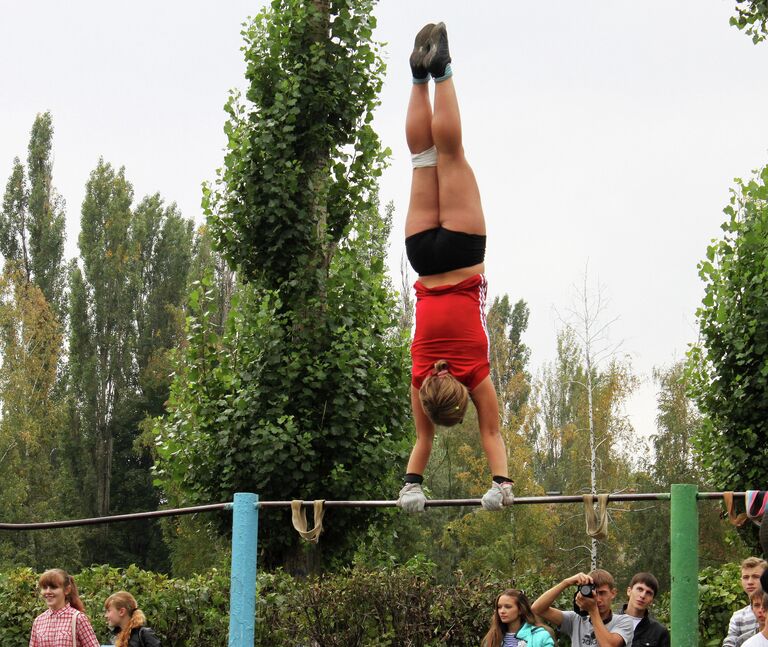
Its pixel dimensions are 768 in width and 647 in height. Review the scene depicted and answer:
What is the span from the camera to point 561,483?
30.7 meters

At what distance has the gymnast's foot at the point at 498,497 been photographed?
5496 mm

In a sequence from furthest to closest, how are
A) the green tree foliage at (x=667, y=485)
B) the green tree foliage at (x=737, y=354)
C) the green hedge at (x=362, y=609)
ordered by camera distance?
the green tree foliage at (x=667, y=485), the green tree foliage at (x=737, y=354), the green hedge at (x=362, y=609)

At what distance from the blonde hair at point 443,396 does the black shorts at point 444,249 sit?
0.47 meters

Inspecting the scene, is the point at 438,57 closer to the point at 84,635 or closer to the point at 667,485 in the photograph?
the point at 84,635

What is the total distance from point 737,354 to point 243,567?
16.4 feet

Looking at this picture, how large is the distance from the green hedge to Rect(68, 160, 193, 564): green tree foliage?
76.5 ft

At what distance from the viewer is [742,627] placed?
568cm

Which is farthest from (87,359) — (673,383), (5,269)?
(673,383)

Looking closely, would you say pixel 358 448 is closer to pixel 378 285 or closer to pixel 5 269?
pixel 378 285

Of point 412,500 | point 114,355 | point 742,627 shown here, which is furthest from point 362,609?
point 114,355

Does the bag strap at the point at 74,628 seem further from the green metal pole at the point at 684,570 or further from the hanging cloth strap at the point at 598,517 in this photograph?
the green metal pole at the point at 684,570

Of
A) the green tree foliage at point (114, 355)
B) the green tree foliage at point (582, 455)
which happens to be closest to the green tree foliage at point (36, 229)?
the green tree foliage at point (114, 355)

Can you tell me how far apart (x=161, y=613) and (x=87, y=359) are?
975 inches

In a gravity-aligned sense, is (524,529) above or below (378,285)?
below
